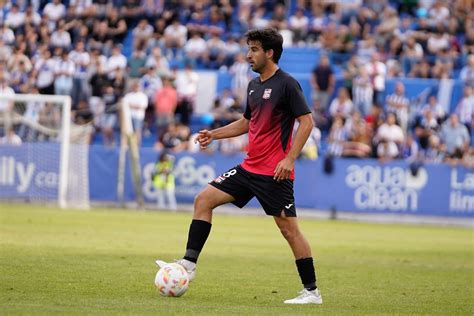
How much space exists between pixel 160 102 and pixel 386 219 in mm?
7969

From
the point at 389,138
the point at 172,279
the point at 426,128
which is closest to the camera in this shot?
the point at 172,279

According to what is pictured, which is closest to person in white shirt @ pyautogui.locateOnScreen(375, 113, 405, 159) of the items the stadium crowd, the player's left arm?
the stadium crowd

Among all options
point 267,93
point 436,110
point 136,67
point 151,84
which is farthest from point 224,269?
point 136,67

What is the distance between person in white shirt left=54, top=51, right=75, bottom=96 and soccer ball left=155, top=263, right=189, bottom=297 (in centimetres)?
2492

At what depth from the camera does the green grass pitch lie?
10.1 metres

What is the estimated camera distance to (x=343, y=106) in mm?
31984

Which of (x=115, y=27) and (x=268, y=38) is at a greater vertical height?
(x=115, y=27)

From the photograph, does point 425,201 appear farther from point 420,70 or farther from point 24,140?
point 24,140

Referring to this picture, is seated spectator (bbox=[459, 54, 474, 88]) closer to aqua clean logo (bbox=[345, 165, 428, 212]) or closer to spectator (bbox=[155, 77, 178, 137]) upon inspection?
aqua clean logo (bbox=[345, 165, 428, 212])

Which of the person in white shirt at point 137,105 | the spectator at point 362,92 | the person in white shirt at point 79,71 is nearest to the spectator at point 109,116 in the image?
the person in white shirt at point 137,105

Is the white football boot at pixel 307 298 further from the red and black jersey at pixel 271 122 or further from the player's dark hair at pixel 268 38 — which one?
the player's dark hair at pixel 268 38

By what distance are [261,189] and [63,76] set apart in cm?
2505

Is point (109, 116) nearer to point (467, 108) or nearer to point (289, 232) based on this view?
point (467, 108)

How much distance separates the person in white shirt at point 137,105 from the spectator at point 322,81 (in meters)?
5.13
